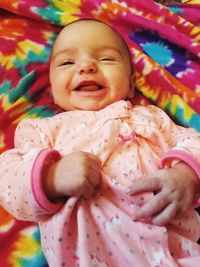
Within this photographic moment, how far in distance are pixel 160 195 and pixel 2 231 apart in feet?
1.35

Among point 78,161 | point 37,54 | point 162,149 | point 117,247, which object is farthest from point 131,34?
point 117,247

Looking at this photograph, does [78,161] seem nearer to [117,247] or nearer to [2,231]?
[117,247]

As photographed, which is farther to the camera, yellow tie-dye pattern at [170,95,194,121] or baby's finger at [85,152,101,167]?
yellow tie-dye pattern at [170,95,194,121]

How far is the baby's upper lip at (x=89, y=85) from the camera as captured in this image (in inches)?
42.8

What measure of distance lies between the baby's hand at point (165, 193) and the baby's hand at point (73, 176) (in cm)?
8

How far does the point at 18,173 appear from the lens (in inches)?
34.5

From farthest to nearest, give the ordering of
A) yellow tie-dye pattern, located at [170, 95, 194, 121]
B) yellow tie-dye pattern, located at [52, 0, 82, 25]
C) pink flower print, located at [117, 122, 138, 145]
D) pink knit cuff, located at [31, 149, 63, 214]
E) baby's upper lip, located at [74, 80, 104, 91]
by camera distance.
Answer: yellow tie-dye pattern, located at [52, 0, 82, 25]
yellow tie-dye pattern, located at [170, 95, 194, 121]
baby's upper lip, located at [74, 80, 104, 91]
pink flower print, located at [117, 122, 138, 145]
pink knit cuff, located at [31, 149, 63, 214]

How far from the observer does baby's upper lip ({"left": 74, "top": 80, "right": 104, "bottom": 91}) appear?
1088 millimetres

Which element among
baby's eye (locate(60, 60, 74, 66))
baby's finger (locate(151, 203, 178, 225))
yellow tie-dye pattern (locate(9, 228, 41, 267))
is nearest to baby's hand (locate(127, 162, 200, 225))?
baby's finger (locate(151, 203, 178, 225))

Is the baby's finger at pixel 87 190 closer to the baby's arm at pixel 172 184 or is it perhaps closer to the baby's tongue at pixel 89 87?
the baby's arm at pixel 172 184

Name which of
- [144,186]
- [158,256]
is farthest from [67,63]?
[158,256]

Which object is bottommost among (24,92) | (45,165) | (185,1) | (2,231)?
(2,231)

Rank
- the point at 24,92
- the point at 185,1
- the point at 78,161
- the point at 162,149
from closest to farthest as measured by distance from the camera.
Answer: the point at 78,161
the point at 162,149
the point at 24,92
the point at 185,1

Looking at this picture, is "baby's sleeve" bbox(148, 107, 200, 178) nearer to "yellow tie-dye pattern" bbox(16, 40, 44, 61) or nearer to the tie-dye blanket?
the tie-dye blanket
